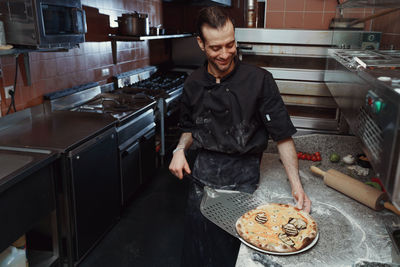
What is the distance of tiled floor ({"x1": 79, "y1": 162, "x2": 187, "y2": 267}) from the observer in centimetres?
271

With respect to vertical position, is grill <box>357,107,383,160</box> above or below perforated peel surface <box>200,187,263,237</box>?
above

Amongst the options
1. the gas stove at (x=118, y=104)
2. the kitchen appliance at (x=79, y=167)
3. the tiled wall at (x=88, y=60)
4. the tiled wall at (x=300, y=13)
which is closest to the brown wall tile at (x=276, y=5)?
the tiled wall at (x=300, y=13)

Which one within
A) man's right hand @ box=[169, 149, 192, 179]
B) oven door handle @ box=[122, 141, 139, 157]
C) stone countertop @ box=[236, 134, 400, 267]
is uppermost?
man's right hand @ box=[169, 149, 192, 179]

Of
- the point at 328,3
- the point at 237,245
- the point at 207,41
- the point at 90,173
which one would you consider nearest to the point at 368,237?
the point at 237,245

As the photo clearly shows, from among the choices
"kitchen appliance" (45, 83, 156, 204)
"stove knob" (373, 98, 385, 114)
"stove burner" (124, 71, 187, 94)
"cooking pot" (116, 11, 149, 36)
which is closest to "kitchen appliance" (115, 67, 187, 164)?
"stove burner" (124, 71, 187, 94)

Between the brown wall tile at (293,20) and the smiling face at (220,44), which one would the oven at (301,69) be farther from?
the brown wall tile at (293,20)

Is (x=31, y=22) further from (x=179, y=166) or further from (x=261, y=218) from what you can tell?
(x=261, y=218)

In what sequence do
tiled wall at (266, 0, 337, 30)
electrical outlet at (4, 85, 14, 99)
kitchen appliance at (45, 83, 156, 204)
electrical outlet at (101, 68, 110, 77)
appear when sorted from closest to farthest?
electrical outlet at (4, 85, 14, 99), kitchen appliance at (45, 83, 156, 204), electrical outlet at (101, 68, 110, 77), tiled wall at (266, 0, 337, 30)

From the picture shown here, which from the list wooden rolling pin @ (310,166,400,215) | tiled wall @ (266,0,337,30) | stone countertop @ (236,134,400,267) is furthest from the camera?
tiled wall @ (266,0,337,30)

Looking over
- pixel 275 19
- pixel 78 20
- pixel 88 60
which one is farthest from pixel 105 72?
pixel 275 19

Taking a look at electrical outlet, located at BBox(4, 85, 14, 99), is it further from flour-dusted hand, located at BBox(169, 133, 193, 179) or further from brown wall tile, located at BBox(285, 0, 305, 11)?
brown wall tile, located at BBox(285, 0, 305, 11)

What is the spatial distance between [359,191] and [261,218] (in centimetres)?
51

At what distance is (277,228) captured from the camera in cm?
132

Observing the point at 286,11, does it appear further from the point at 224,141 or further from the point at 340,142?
the point at 224,141
